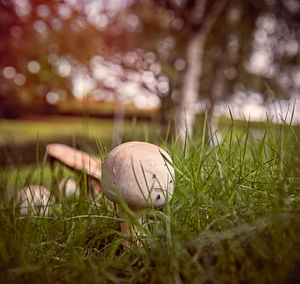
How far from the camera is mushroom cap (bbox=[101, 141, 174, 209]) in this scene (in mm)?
1022

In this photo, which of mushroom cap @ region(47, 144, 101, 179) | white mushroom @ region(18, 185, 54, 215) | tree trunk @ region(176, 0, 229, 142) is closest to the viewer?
white mushroom @ region(18, 185, 54, 215)

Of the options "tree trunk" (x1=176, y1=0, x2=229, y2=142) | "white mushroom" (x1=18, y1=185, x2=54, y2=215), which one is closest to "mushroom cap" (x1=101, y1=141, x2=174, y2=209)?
"white mushroom" (x1=18, y1=185, x2=54, y2=215)

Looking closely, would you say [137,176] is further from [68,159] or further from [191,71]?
[191,71]

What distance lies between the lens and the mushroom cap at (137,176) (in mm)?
1022

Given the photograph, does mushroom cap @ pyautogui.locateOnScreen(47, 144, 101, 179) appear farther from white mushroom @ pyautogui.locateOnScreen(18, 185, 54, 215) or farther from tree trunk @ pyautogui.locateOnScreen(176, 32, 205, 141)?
tree trunk @ pyautogui.locateOnScreen(176, 32, 205, 141)

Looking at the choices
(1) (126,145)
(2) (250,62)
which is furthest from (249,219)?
(2) (250,62)

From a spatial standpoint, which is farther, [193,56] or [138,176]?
[193,56]

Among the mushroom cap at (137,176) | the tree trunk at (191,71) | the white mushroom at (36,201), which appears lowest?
the white mushroom at (36,201)

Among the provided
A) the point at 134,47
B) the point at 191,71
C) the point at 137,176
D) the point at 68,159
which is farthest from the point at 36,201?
the point at 134,47

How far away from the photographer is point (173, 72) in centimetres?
774

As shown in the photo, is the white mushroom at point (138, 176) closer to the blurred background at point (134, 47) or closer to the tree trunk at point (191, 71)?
the blurred background at point (134, 47)

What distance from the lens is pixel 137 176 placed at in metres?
1.02

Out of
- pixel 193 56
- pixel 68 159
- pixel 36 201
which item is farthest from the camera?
pixel 193 56

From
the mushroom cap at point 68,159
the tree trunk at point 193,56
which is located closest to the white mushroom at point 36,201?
the mushroom cap at point 68,159
